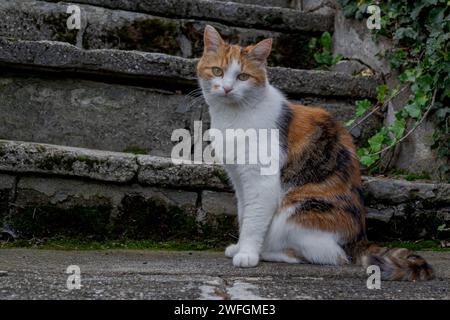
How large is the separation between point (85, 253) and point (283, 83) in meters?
1.41

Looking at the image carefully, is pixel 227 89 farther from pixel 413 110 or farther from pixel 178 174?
pixel 413 110

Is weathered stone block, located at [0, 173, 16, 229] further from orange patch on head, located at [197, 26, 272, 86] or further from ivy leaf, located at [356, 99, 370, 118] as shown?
ivy leaf, located at [356, 99, 370, 118]

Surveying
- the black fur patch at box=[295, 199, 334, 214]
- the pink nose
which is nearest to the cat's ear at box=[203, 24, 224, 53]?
the pink nose

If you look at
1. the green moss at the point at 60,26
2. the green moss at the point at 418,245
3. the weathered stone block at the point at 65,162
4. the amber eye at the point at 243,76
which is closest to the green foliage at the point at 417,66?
the green moss at the point at 418,245

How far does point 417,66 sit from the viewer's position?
2939mm

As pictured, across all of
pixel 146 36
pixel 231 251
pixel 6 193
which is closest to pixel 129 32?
pixel 146 36

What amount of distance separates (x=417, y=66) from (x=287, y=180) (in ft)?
3.63

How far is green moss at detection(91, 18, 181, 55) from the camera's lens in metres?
3.35

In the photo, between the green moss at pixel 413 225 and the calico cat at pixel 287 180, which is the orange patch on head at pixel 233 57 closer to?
the calico cat at pixel 287 180

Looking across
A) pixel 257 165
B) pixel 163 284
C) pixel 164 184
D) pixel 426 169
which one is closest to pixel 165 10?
pixel 164 184

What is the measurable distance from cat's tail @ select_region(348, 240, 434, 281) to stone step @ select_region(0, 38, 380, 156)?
4.00 feet

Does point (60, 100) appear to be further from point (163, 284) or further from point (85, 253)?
point (163, 284)

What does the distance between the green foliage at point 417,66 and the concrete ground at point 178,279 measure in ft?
2.77

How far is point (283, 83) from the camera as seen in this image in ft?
10.1
